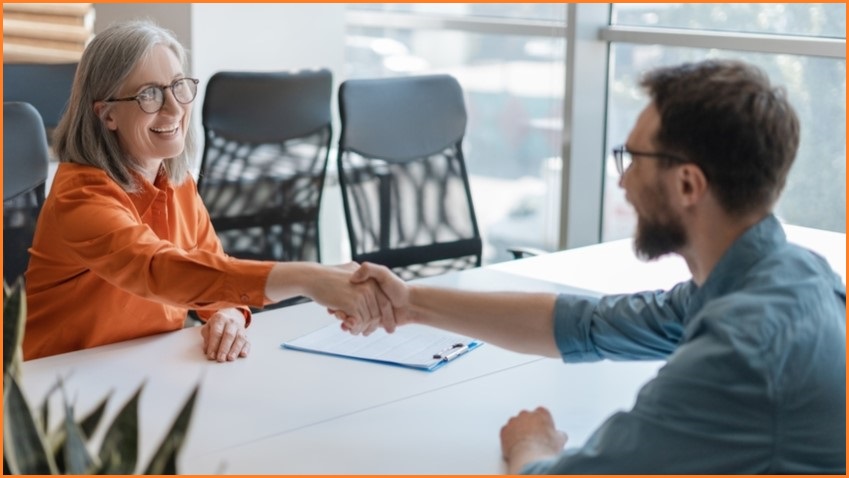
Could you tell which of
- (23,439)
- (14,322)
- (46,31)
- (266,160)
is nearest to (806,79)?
(266,160)

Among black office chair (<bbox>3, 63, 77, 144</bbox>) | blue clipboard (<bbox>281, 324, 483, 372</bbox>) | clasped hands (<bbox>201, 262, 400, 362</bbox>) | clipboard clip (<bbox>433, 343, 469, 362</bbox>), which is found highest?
black office chair (<bbox>3, 63, 77, 144</bbox>)

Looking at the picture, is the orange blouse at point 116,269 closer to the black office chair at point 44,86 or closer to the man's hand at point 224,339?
the man's hand at point 224,339

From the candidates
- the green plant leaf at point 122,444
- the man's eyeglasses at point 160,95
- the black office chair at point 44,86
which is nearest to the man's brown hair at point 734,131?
the green plant leaf at point 122,444

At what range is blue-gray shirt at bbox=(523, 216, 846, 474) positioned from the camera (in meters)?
1.45

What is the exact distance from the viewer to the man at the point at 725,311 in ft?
4.80

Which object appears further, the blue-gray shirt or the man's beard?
the man's beard

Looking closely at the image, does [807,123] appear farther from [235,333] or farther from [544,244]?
[235,333]

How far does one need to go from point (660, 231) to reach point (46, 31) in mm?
4708

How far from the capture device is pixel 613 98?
4902mm

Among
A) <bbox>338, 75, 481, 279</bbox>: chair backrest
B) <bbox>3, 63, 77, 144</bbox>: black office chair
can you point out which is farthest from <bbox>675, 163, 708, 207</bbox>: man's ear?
<bbox>3, 63, 77, 144</bbox>: black office chair

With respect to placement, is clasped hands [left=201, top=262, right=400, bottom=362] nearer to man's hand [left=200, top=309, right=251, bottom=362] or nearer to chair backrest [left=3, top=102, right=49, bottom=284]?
man's hand [left=200, top=309, right=251, bottom=362]

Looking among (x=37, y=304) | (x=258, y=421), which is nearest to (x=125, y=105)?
(x=37, y=304)

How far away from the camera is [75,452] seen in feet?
4.09

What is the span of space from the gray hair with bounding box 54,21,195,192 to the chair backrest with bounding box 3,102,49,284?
1.63 ft
